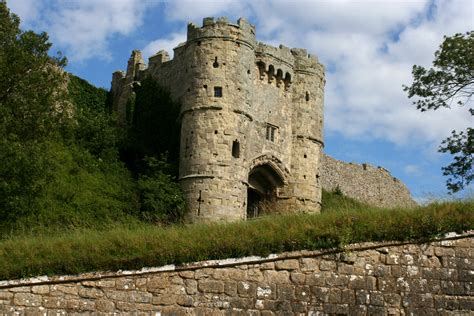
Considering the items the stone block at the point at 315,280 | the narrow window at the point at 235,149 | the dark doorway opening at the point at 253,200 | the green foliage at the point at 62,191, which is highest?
the narrow window at the point at 235,149

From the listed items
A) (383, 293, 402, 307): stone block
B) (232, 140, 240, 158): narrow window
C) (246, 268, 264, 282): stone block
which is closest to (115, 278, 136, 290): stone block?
(246, 268, 264, 282): stone block

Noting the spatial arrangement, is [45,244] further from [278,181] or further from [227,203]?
[278,181]

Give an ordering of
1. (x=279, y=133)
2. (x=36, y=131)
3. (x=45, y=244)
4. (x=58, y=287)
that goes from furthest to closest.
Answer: (x=279, y=133), (x=36, y=131), (x=45, y=244), (x=58, y=287)

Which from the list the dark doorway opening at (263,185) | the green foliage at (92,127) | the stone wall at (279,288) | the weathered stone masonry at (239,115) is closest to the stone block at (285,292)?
the stone wall at (279,288)

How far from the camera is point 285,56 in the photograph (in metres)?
37.4

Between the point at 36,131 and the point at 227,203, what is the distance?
10.1m

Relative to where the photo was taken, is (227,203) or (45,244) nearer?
(45,244)

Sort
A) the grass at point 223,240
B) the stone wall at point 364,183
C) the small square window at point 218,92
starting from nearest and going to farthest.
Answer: the grass at point 223,240, the small square window at point 218,92, the stone wall at point 364,183

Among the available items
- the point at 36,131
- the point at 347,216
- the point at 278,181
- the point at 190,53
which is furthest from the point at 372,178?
the point at 347,216

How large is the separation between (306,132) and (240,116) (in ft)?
16.3

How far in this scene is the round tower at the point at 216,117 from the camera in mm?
31859

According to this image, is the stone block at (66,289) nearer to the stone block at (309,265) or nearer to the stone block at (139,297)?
the stone block at (139,297)

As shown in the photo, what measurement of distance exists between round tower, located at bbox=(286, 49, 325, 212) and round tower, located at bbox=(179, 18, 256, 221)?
370 cm

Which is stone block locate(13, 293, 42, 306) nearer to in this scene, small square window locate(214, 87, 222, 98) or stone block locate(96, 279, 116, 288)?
stone block locate(96, 279, 116, 288)
